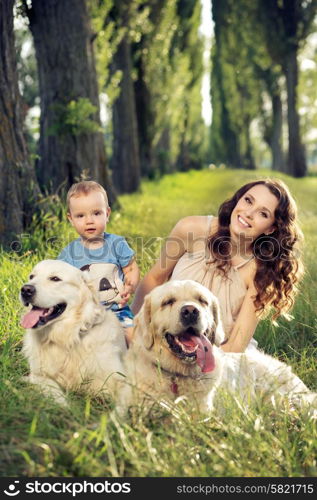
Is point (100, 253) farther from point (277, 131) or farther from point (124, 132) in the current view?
point (277, 131)

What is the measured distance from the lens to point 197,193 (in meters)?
17.1

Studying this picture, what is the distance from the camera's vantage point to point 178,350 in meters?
3.21

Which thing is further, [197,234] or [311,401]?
[197,234]

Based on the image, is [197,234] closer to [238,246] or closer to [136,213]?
[238,246]

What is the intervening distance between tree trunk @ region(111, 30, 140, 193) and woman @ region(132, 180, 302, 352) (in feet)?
31.6

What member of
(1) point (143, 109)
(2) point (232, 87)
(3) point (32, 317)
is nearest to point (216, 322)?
(3) point (32, 317)

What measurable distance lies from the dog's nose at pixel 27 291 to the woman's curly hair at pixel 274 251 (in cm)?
168

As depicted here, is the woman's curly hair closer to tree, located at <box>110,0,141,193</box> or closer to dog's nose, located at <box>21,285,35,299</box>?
dog's nose, located at <box>21,285,35,299</box>

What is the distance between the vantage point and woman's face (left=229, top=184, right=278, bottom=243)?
4309 mm

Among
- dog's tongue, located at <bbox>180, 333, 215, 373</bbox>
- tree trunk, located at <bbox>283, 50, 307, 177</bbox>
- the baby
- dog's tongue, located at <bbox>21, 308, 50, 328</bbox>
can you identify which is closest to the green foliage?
the baby
